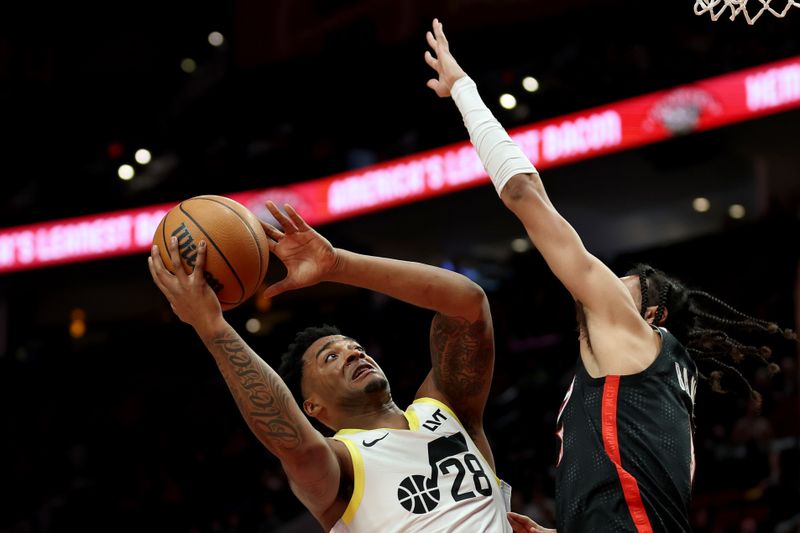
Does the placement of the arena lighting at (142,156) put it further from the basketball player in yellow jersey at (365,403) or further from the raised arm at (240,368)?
the raised arm at (240,368)

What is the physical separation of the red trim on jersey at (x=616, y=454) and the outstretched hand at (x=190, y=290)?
1.11 m

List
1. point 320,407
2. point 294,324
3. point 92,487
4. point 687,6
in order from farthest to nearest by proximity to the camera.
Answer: point 294,324, point 92,487, point 687,6, point 320,407

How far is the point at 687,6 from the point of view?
10.3 meters

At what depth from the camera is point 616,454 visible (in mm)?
2795

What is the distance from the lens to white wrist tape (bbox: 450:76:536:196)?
9.84 feet

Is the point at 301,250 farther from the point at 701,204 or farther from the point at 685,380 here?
the point at 701,204

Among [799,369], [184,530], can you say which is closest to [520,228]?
[799,369]

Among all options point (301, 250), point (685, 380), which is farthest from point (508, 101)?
point (685, 380)

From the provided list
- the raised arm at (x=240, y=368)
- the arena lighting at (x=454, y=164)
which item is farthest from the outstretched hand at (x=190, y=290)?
the arena lighting at (x=454, y=164)

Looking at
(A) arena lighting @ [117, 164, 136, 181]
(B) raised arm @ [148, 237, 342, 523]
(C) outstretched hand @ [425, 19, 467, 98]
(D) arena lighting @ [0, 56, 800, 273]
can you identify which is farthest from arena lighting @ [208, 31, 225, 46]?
(B) raised arm @ [148, 237, 342, 523]

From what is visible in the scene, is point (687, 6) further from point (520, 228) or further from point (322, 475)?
point (322, 475)

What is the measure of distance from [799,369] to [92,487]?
7689 millimetres

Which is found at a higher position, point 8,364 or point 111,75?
point 111,75

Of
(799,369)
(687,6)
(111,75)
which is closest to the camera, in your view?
(799,369)
